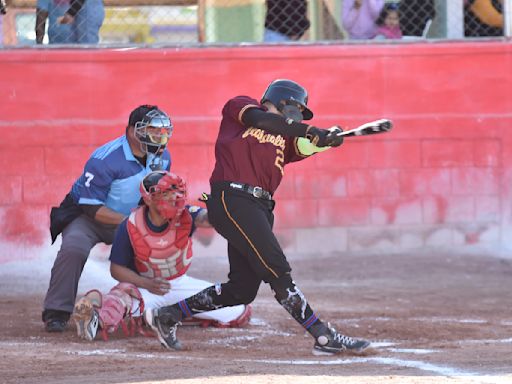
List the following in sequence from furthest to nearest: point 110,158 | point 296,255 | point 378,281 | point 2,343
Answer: point 296,255 → point 378,281 → point 110,158 → point 2,343

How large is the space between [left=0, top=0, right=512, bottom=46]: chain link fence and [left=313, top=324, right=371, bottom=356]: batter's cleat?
5051 mm

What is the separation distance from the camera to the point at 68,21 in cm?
1104

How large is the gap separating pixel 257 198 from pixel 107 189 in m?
1.50

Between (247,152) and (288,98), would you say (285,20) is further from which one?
(247,152)

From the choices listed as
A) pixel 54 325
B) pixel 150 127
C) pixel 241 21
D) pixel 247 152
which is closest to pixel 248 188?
pixel 247 152

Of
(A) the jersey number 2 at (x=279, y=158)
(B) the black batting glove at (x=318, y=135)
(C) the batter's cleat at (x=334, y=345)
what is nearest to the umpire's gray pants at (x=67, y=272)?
(A) the jersey number 2 at (x=279, y=158)

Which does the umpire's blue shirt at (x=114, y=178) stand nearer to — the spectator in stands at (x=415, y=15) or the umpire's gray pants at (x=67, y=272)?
the umpire's gray pants at (x=67, y=272)

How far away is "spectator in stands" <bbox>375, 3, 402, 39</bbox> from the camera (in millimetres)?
11484

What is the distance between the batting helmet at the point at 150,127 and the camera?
25.0ft

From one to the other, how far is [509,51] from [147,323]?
5.70m

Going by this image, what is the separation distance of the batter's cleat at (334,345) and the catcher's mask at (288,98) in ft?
4.14

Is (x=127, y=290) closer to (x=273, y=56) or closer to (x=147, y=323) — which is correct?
(x=147, y=323)

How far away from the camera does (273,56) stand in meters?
11.1

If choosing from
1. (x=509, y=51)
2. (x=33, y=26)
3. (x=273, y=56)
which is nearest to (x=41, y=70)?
(x=33, y=26)
